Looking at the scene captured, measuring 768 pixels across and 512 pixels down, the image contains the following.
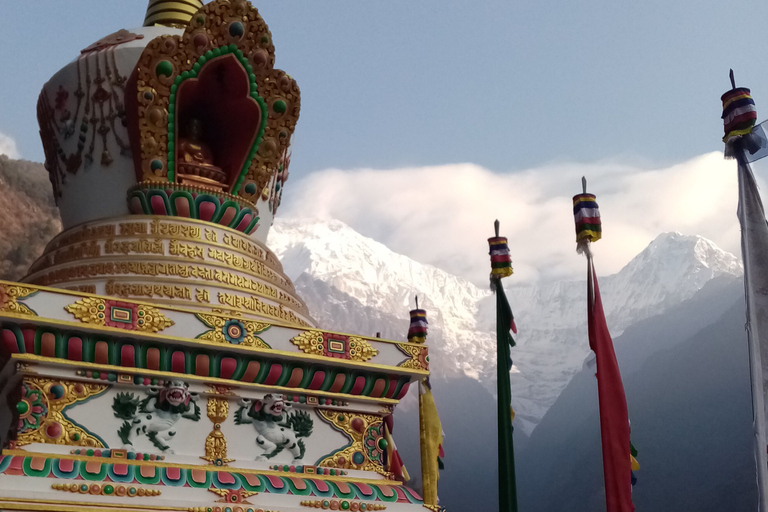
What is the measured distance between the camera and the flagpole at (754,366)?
702 cm

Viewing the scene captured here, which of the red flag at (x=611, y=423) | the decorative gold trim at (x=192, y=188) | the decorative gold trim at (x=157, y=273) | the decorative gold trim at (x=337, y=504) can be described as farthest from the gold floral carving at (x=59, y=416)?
the red flag at (x=611, y=423)

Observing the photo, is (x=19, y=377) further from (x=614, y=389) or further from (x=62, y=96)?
(x=614, y=389)

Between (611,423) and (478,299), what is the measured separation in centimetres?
2420

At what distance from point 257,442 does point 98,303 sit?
75.3 inches

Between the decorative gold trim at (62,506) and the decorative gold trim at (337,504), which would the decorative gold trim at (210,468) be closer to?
the decorative gold trim at (62,506)

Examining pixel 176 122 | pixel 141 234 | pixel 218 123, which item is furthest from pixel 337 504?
pixel 218 123

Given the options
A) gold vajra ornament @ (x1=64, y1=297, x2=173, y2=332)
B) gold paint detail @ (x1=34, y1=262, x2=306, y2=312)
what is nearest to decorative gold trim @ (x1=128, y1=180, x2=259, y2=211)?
gold paint detail @ (x1=34, y1=262, x2=306, y2=312)

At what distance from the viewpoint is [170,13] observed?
1131 cm

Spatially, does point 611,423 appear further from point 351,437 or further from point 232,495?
point 232,495

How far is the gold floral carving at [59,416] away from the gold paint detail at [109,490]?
0.45 m

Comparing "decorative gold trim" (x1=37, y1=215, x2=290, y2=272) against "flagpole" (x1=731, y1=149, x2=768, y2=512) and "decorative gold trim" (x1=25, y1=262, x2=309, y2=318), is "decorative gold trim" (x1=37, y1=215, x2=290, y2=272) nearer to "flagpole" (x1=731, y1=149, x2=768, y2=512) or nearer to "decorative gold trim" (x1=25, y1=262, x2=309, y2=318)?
"decorative gold trim" (x1=25, y1=262, x2=309, y2=318)

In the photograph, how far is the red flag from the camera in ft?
27.9

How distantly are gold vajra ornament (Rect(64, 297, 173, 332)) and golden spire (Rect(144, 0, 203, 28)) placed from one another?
4772mm

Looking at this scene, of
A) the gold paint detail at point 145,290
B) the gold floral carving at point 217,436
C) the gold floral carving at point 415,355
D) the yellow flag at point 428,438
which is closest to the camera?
the gold floral carving at point 217,436
